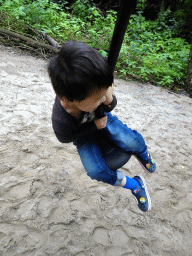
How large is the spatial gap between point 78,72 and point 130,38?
5.21 meters

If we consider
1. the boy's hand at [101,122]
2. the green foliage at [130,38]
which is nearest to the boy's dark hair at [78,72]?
the boy's hand at [101,122]

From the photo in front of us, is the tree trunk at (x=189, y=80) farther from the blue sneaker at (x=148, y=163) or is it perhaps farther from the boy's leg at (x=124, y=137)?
the boy's leg at (x=124, y=137)

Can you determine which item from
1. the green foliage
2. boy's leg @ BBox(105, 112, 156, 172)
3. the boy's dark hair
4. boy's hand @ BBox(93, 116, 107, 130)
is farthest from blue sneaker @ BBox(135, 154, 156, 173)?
the green foliage

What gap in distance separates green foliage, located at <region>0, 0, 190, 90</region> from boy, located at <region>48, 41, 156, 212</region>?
2.73m

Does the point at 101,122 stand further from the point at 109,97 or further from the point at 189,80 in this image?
the point at 189,80

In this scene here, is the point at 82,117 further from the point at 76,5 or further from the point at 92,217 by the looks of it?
the point at 76,5

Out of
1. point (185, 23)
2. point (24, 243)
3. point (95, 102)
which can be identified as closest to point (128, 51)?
point (185, 23)

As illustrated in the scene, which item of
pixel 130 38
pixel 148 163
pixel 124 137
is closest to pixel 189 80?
pixel 130 38

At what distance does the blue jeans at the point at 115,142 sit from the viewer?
1341 millimetres

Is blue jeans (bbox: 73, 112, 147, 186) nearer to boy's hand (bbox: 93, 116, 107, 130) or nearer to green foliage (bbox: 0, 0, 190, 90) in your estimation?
boy's hand (bbox: 93, 116, 107, 130)

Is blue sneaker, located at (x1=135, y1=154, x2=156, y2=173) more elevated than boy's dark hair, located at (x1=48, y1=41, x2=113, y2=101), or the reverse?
boy's dark hair, located at (x1=48, y1=41, x2=113, y2=101)

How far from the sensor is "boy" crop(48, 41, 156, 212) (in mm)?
895

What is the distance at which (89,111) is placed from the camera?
43.7 inches

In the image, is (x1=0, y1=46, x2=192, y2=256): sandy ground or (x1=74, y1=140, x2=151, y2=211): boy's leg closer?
(x1=0, y1=46, x2=192, y2=256): sandy ground
